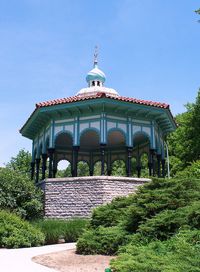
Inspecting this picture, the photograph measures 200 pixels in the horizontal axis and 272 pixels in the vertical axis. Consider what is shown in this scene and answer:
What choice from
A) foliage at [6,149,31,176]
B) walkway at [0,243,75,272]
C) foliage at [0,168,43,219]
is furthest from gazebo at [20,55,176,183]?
foliage at [6,149,31,176]

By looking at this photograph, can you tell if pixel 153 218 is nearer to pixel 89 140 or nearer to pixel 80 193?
pixel 80 193

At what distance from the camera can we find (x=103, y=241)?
11.0 metres

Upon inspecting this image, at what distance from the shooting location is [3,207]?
59.0 ft

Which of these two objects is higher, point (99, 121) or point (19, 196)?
point (99, 121)

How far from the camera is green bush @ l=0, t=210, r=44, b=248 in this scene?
530 inches

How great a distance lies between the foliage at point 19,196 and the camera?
60.6 feet

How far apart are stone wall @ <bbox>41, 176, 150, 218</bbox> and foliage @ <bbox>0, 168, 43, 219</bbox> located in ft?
2.47

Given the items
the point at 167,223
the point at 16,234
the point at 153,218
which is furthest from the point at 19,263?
the point at 16,234

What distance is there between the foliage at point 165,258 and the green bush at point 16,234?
627 cm

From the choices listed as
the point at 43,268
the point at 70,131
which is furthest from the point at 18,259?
the point at 70,131

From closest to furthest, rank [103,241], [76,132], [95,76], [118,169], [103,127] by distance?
1. [103,241]
2. [103,127]
3. [76,132]
4. [95,76]
5. [118,169]

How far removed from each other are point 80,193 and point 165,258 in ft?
42.0

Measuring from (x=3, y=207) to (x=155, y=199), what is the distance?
977 cm

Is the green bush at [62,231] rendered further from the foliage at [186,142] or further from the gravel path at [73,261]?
the foliage at [186,142]
